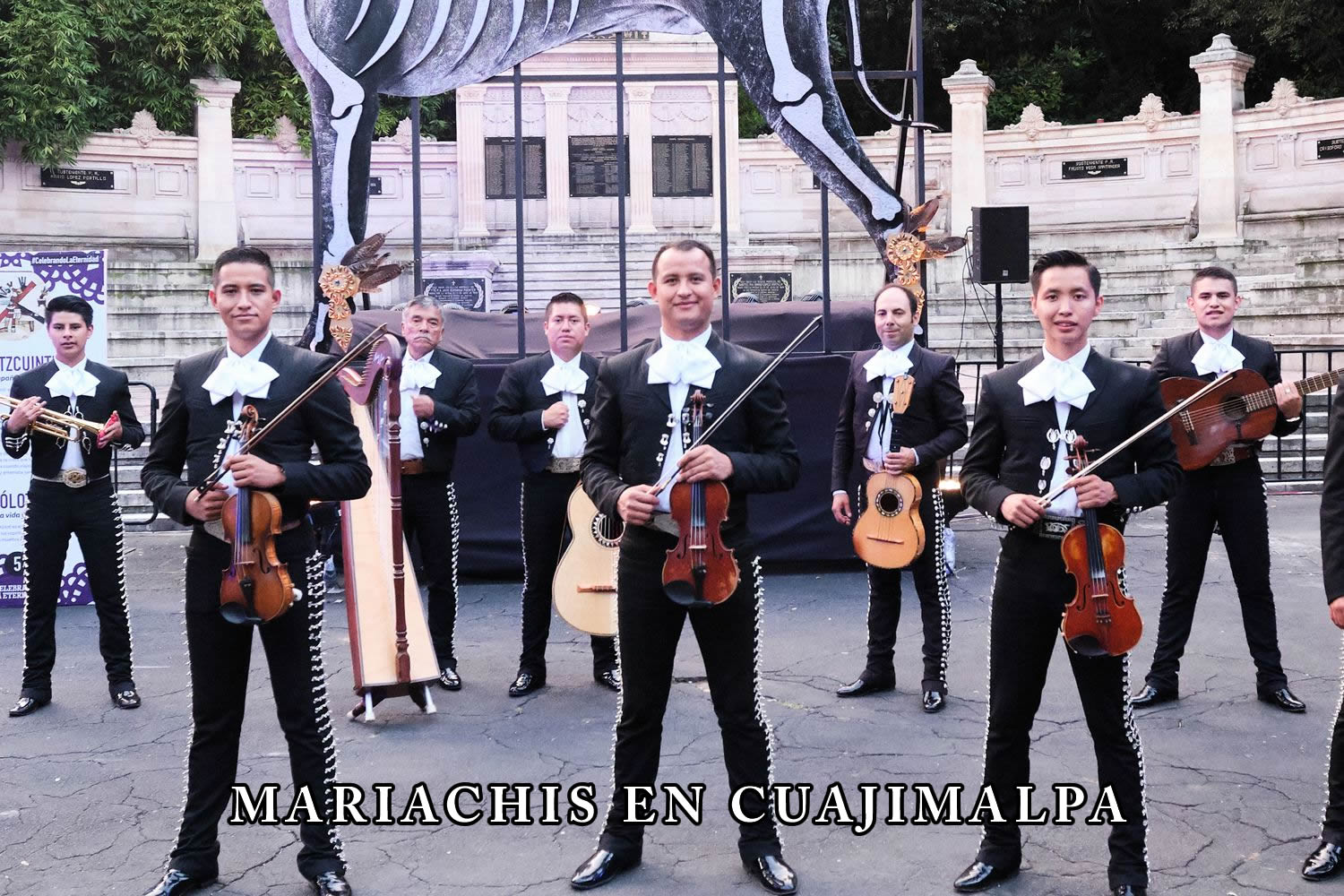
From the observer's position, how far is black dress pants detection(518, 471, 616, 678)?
277 inches

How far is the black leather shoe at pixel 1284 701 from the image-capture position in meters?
6.28

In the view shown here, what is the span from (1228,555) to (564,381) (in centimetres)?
353

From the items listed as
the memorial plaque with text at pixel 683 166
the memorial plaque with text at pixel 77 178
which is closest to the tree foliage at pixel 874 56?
the memorial plaque with text at pixel 77 178

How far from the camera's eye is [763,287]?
68.5 ft

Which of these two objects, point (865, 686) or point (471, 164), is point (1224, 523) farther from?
point (471, 164)

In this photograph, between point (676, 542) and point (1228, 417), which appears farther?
point (1228, 417)

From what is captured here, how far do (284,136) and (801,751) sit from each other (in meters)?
21.9

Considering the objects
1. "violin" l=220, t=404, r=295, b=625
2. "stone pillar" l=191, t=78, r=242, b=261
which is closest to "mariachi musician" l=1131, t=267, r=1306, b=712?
"violin" l=220, t=404, r=295, b=625

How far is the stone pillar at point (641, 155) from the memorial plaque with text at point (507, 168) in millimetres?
1804

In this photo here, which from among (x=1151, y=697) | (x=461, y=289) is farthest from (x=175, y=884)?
(x=461, y=289)

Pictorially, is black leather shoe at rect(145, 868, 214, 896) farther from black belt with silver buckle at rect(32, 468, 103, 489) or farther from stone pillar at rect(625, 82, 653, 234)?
stone pillar at rect(625, 82, 653, 234)

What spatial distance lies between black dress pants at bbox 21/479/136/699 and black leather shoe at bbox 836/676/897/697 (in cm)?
372

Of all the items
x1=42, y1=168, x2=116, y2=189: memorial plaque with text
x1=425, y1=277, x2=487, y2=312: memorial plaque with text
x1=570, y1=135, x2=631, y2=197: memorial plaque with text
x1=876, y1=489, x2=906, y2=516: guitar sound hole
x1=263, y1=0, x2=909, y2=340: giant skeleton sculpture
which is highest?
x1=570, y1=135, x2=631, y2=197: memorial plaque with text

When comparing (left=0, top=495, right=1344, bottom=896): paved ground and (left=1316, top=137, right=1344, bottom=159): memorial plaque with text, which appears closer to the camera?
(left=0, top=495, right=1344, bottom=896): paved ground
